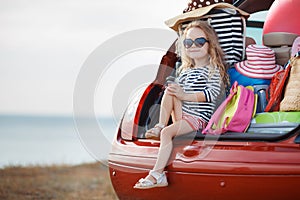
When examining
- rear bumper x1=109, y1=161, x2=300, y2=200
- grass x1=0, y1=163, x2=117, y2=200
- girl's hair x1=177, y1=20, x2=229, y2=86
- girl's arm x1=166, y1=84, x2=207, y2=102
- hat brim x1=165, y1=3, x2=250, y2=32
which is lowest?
grass x1=0, y1=163, x2=117, y2=200

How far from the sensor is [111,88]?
371 centimetres

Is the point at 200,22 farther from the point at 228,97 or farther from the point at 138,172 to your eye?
the point at 138,172

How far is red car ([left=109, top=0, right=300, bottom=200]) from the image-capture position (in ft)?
10.4

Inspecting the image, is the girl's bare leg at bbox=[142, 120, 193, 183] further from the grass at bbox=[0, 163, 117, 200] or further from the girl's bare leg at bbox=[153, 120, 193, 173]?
the grass at bbox=[0, 163, 117, 200]

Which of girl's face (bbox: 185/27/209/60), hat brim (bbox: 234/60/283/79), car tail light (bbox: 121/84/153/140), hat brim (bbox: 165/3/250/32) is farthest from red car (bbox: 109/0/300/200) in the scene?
hat brim (bbox: 165/3/250/32)

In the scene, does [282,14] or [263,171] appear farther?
[282,14]

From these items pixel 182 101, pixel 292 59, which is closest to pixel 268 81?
Answer: pixel 292 59

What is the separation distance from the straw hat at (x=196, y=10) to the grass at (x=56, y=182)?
1849 mm

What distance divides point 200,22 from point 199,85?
36 cm

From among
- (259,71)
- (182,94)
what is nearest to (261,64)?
(259,71)

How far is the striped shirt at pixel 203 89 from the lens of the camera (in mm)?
3646

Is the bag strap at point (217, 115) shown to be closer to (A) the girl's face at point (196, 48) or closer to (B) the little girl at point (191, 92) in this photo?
(B) the little girl at point (191, 92)

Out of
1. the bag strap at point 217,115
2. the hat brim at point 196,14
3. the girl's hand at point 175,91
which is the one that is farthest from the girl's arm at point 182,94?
the hat brim at point 196,14

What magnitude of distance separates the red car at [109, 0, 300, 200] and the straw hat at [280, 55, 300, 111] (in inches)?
3.5
